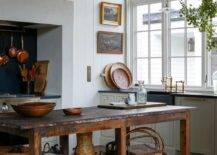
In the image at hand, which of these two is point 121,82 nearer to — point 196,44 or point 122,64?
point 122,64

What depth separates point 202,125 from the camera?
537cm

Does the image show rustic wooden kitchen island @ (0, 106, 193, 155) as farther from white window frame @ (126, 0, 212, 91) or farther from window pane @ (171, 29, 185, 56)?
window pane @ (171, 29, 185, 56)

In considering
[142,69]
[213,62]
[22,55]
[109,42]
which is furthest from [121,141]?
[142,69]

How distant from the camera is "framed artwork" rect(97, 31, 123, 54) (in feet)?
21.3

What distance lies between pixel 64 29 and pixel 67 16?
19 centimetres

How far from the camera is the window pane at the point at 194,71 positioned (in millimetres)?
6023

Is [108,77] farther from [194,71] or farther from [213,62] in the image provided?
[213,62]

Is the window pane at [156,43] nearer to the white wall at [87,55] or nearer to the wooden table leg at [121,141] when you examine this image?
the white wall at [87,55]

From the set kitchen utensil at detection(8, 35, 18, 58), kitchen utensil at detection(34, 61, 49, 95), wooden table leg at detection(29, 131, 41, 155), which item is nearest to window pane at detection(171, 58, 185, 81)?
kitchen utensil at detection(34, 61, 49, 95)

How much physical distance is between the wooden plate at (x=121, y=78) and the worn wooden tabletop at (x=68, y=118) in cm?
232

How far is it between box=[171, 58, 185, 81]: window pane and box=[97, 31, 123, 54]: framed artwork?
924 mm

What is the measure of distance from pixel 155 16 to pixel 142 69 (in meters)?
0.88

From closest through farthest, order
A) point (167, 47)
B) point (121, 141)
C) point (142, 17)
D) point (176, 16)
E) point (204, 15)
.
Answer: point (121, 141), point (204, 15), point (176, 16), point (167, 47), point (142, 17)

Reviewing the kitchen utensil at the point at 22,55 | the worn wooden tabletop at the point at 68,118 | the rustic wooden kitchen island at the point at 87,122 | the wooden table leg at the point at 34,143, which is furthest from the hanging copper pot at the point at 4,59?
the wooden table leg at the point at 34,143
